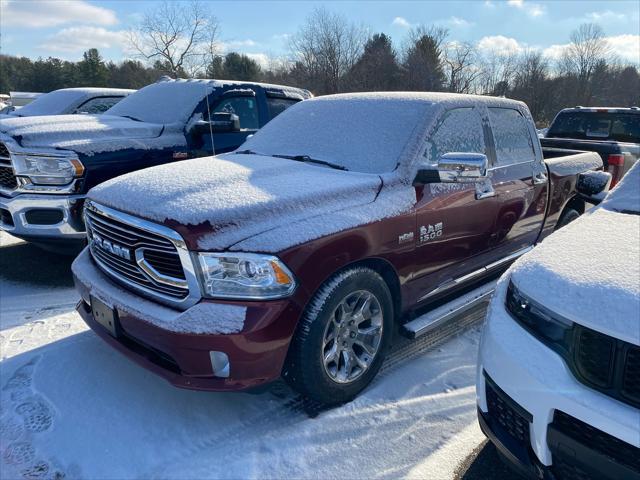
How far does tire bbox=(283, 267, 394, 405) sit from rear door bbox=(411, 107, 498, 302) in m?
0.41

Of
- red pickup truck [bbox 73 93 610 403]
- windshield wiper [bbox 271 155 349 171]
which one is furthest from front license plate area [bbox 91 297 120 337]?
windshield wiper [bbox 271 155 349 171]

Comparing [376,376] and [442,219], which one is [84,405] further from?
[442,219]

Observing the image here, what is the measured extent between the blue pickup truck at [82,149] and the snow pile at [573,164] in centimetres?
330

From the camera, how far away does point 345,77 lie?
3397 cm

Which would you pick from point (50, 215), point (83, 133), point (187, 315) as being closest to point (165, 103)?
point (83, 133)

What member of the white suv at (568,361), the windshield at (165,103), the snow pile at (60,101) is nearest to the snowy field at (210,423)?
the white suv at (568,361)

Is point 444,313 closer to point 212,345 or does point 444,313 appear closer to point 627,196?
point 627,196

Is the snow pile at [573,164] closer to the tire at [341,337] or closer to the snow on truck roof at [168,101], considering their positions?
the tire at [341,337]

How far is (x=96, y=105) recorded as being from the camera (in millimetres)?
8375

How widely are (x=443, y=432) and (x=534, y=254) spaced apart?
1.13m

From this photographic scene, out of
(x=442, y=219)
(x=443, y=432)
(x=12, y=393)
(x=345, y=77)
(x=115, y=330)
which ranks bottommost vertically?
(x=443, y=432)

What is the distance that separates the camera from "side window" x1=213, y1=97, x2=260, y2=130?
5.90 m

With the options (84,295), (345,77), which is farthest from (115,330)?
(345,77)

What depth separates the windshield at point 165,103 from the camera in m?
5.55
